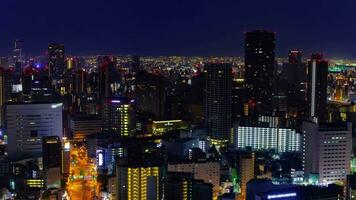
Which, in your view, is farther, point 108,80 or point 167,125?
point 108,80

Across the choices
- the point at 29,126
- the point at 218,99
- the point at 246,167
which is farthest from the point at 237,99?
the point at 29,126

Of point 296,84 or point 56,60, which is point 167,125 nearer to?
point 296,84

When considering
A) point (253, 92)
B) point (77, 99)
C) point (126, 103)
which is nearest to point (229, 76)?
point (253, 92)

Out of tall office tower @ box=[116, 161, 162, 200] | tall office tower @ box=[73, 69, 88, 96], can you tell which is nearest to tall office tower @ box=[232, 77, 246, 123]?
tall office tower @ box=[73, 69, 88, 96]

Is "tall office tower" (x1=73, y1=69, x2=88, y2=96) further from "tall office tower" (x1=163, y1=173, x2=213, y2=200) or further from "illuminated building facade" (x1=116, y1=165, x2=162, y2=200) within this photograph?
"tall office tower" (x1=163, y1=173, x2=213, y2=200)

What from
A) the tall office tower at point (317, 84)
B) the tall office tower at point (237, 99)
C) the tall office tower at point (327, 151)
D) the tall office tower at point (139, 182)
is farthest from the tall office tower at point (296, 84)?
the tall office tower at point (139, 182)
